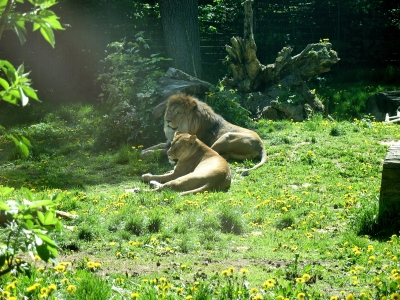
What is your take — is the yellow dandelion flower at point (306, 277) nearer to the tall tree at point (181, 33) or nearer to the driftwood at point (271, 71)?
the driftwood at point (271, 71)

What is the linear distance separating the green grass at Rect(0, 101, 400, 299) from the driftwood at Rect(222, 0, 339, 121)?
3153 millimetres

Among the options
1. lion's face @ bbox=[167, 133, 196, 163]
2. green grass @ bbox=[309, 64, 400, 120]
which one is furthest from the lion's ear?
green grass @ bbox=[309, 64, 400, 120]

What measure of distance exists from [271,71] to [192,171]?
731 centimetres

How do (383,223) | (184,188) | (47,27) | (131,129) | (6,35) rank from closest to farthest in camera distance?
(47,27) → (383,223) → (184,188) → (131,129) → (6,35)

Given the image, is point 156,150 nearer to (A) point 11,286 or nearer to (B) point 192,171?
(B) point 192,171

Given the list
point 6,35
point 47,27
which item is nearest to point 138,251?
point 47,27

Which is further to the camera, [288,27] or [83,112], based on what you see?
[288,27]

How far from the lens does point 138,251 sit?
19.9 ft

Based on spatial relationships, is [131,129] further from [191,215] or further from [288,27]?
[288,27]

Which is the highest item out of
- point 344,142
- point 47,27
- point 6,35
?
point 47,27

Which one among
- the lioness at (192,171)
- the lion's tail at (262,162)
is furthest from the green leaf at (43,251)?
the lion's tail at (262,162)

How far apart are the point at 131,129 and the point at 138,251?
676cm

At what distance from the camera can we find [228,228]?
7.04m

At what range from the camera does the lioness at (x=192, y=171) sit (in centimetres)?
879
